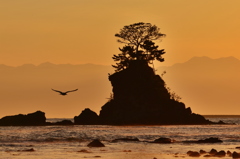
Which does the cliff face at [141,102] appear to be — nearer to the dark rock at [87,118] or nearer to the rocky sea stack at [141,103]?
the rocky sea stack at [141,103]

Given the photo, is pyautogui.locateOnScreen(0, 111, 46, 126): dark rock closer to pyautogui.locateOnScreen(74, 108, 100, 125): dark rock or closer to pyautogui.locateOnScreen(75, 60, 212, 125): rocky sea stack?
pyautogui.locateOnScreen(74, 108, 100, 125): dark rock

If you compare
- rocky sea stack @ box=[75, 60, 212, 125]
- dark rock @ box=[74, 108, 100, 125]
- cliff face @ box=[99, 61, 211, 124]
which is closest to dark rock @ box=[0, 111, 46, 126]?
dark rock @ box=[74, 108, 100, 125]

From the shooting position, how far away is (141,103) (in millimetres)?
128250

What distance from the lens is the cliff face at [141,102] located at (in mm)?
127250

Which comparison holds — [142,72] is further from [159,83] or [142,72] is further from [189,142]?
[189,142]

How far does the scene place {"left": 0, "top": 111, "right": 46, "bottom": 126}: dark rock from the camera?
448ft

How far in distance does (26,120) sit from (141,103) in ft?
82.4

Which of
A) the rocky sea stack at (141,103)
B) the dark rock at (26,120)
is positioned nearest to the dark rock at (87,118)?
the rocky sea stack at (141,103)

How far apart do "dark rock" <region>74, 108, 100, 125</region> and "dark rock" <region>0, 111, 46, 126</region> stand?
758 cm

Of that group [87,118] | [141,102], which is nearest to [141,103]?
[141,102]

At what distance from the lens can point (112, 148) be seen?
5969 cm

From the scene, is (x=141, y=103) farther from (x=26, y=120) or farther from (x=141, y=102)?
(x=26, y=120)

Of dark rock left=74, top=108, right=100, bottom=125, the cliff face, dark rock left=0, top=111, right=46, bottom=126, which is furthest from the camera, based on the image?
dark rock left=0, top=111, right=46, bottom=126

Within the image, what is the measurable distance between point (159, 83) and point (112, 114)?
11.5m
